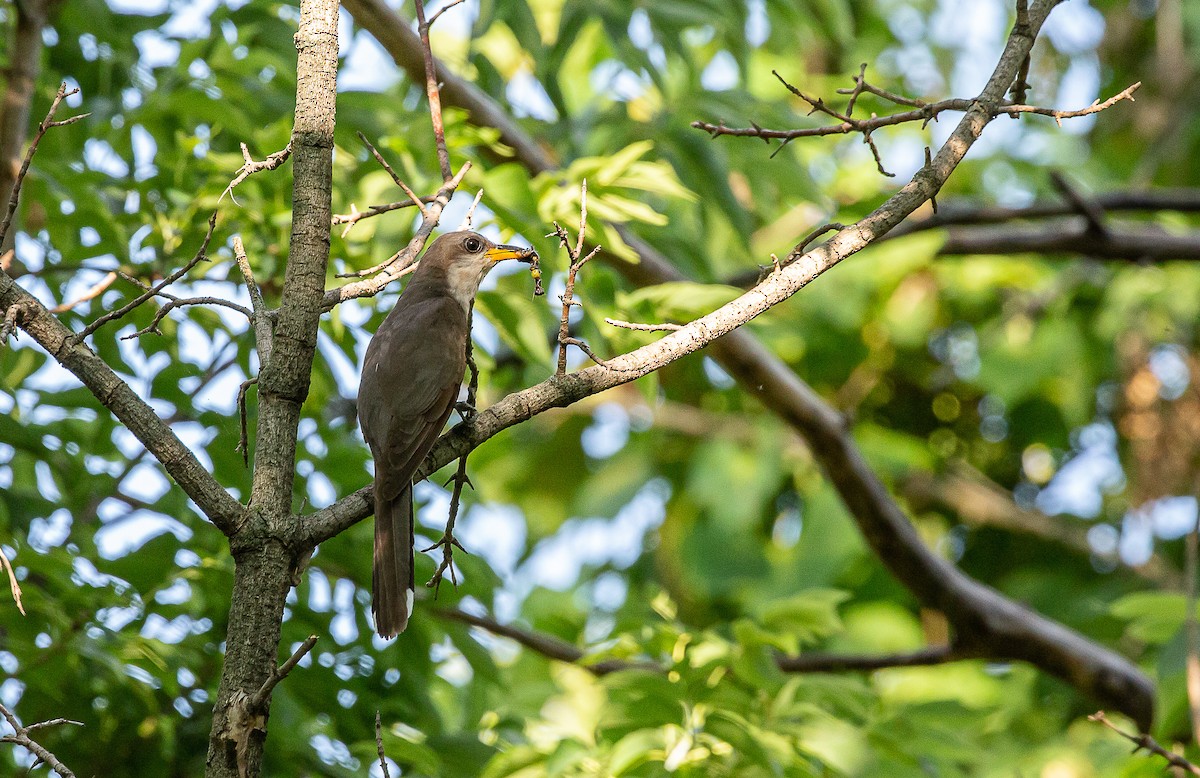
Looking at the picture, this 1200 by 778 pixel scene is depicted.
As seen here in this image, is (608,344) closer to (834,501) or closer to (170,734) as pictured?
(170,734)

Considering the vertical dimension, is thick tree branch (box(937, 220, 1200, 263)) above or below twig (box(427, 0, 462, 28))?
above

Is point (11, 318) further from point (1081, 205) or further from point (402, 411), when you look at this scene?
point (1081, 205)

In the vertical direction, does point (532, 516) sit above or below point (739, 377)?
above

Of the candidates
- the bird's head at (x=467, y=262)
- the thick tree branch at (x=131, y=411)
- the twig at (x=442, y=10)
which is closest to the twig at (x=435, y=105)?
the twig at (x=442, y=10)

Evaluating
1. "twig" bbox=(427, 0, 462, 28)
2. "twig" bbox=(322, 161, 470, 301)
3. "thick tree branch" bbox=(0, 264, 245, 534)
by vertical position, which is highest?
"twig" bbox=(427, 0, 462, 28)

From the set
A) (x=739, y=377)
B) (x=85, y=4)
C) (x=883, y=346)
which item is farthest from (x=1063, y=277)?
(x=85, y=4)

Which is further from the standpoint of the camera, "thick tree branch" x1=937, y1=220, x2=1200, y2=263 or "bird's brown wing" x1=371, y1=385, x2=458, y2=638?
"thick tree branch" x1=937, y1=220, x2=1200, y2=263

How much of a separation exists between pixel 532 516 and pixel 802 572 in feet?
9.93

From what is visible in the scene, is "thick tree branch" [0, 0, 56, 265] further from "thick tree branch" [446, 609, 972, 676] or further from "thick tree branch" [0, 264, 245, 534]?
"thick tree branch" [446, 609, 972, 676]

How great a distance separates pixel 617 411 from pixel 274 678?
7076 mm

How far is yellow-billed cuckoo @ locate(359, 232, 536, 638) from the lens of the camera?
3.31 meters

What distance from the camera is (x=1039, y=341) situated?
832 cm

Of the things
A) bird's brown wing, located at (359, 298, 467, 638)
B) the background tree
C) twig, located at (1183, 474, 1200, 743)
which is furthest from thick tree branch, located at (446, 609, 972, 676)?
twig, located at (1183, 474, 1200, 743)

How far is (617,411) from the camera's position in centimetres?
922
